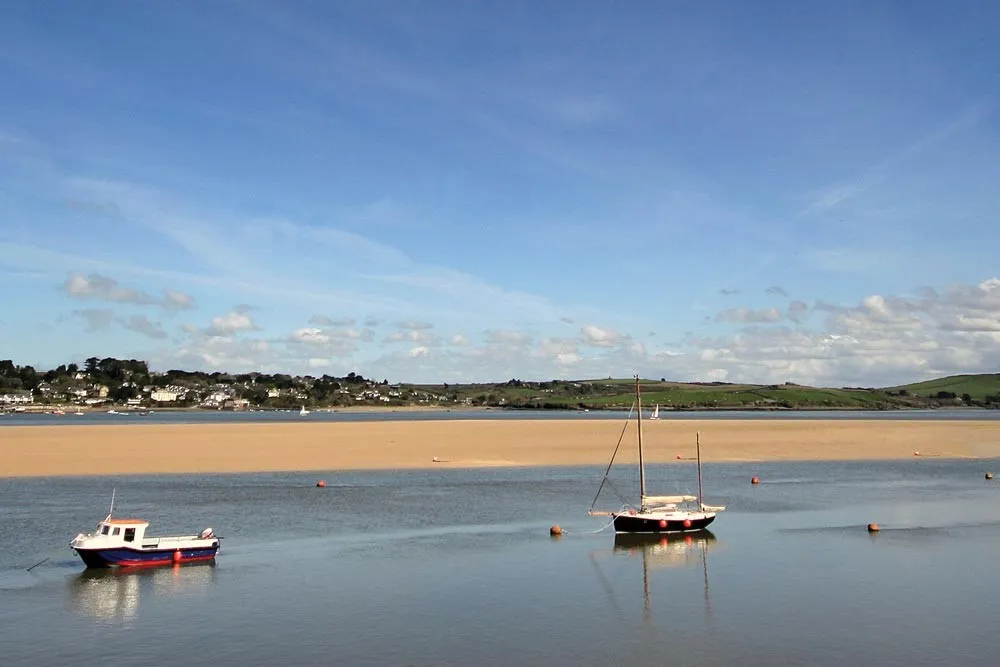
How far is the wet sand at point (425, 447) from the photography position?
65.1 m

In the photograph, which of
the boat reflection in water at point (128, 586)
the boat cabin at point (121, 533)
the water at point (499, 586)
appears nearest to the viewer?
the water at point (499, 586)

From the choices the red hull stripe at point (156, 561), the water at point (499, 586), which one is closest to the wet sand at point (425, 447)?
the water at point (499, 586)

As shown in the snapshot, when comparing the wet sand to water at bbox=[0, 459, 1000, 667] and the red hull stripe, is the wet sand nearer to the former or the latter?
water at bbox=[0, 459, 1000, 667]

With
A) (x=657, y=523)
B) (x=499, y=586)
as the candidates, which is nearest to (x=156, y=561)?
(x=499, y=586)

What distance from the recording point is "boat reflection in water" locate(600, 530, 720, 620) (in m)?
30.3

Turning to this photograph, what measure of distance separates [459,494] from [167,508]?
14761 mm

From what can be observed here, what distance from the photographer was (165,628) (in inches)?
884

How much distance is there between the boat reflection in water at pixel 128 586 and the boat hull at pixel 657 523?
618 inches

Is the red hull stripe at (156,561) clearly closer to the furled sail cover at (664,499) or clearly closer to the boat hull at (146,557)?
the boat hull at (146,557)

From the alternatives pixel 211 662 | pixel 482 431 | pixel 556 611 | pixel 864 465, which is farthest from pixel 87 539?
pixel 482 431

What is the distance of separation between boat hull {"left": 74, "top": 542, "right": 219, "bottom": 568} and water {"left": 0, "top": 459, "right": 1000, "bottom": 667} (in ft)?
2.03

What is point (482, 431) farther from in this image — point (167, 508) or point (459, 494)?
point (167, 508)

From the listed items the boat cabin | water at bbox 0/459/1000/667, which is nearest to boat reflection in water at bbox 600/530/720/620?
water at bbox 0/459/1000/667

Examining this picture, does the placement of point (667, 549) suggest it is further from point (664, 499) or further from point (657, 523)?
point (664, 499)
